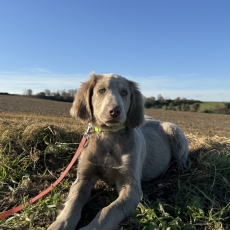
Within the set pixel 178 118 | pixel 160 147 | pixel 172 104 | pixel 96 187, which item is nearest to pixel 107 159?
pixel 96 187

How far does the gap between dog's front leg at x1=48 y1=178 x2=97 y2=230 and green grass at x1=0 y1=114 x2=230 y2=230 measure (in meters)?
0.17

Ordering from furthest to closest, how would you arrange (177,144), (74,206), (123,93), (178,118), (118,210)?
1. (178,118)
2. (177,144)
3. (123,93)
4. (74,206)
5. (118,210)

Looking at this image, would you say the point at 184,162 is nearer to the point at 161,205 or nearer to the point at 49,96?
the point at 161,205

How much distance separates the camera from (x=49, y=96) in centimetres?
6309

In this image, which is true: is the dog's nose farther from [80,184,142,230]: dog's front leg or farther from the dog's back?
the dog's back

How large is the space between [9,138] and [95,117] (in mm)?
2184

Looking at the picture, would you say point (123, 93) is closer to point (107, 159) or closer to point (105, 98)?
point (105, 98)

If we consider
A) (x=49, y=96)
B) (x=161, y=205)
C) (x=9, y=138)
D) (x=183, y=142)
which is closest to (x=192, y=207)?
(x=161, y=205)

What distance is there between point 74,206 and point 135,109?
5.56ft

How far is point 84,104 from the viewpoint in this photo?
13.8 feet

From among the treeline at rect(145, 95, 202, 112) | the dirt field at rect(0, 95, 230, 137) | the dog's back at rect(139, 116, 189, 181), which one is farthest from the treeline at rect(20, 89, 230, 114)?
the dog's back at rect(139, 116, 189, 181)

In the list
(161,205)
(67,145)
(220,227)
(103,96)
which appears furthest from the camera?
(67,145)

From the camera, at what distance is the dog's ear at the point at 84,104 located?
164 inches

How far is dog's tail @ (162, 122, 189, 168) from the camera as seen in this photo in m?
5.39
